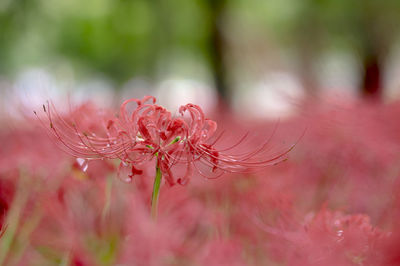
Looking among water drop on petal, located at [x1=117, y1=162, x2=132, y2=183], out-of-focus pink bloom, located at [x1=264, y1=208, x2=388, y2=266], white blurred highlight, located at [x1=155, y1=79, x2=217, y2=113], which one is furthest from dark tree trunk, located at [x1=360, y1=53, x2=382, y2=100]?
water drop on petal, located at [x1=117, y1=162, x2=132, y2=183]

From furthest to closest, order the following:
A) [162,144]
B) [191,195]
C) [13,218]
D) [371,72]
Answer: [371,72]
[191,195]
[13,218]
[162,144]

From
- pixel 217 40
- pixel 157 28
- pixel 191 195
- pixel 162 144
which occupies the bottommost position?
pixel 157 28

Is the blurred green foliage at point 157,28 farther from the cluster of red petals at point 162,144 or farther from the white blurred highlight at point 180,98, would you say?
the cluster of red petals at point 162,144

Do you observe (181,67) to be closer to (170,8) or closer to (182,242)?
(170,8)

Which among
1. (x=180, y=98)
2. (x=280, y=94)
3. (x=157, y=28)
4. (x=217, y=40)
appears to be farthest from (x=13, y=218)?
(x=157, y=28)

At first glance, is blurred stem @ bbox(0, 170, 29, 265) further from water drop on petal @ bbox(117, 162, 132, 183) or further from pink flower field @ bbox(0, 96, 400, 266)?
water drop on petal @ bbox(117, 162, 132, 183)

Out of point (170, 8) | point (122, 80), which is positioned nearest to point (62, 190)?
point (170, 8)

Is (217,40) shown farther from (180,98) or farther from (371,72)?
(371,72)
